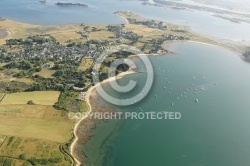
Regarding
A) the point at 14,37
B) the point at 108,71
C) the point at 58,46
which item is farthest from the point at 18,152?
the point at 14,37

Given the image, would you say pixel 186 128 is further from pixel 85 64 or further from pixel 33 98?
pixel 85 64

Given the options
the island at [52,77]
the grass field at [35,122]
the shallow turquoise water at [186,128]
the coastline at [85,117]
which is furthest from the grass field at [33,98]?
the shallow turquoise water at [186,128]

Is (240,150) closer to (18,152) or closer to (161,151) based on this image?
(161,151)

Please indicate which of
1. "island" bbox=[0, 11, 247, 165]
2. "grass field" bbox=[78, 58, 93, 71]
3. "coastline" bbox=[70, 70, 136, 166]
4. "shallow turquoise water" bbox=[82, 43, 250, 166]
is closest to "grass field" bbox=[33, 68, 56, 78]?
"island" bbox=[0, 11, 247, 165]

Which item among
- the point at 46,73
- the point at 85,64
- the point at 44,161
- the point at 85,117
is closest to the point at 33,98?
the point at 85,117

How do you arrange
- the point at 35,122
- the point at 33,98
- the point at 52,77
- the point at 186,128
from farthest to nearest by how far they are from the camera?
the point at 52,77, the point at 33,98, the point at 186,128, the point at 35,122

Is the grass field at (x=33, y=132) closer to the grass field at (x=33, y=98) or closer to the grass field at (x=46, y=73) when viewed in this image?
the grass field at (x=33, y=98)
